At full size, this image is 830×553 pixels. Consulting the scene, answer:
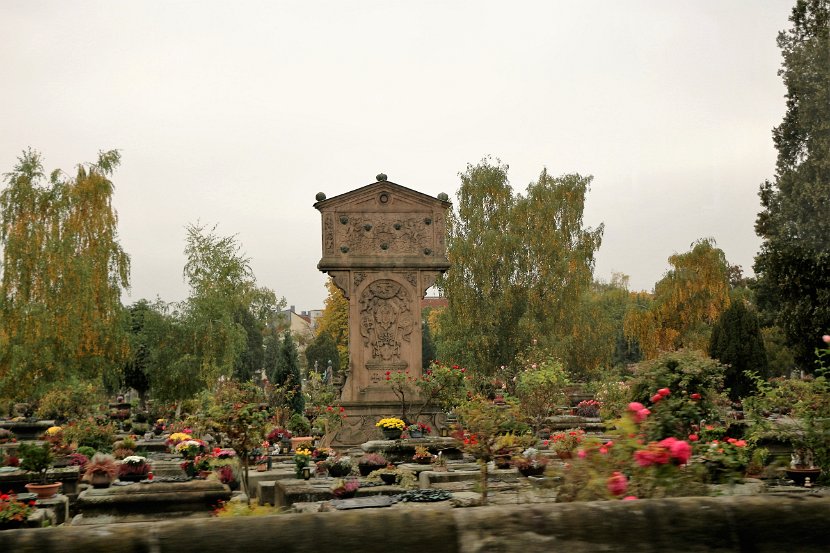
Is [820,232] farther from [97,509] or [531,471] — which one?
[97,509]

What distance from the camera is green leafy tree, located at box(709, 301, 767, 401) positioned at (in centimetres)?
3391

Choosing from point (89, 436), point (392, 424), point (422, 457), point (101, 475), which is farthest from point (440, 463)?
point (89, 436)

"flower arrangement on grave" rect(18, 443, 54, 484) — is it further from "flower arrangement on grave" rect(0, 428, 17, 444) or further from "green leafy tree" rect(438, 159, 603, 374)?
"green leafy tree" rect(438, 159, 603, 374)

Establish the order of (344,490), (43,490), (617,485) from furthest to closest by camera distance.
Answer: (43,490)
(344,490)
(617,485)

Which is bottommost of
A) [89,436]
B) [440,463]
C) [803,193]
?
[440,463]

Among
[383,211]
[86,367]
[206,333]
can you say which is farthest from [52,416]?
[383,211]

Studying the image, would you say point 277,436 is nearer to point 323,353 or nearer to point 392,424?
point 392,424

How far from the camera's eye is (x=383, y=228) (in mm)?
20656

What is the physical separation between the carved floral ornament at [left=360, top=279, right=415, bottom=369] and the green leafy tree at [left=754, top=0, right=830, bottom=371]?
16.5 m

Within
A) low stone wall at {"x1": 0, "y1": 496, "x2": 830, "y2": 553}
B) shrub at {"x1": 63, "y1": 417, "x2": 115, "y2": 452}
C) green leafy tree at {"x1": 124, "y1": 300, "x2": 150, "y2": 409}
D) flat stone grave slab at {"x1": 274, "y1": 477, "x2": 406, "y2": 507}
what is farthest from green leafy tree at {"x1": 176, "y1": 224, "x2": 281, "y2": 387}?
low stone wall at {"x1": 0, "y1": 496, "x2": 830, "y2": 553}

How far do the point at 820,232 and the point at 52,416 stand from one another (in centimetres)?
2702

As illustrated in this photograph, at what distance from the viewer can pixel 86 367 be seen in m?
33.4

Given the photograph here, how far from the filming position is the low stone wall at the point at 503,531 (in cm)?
308

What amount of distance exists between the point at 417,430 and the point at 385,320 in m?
3.27
